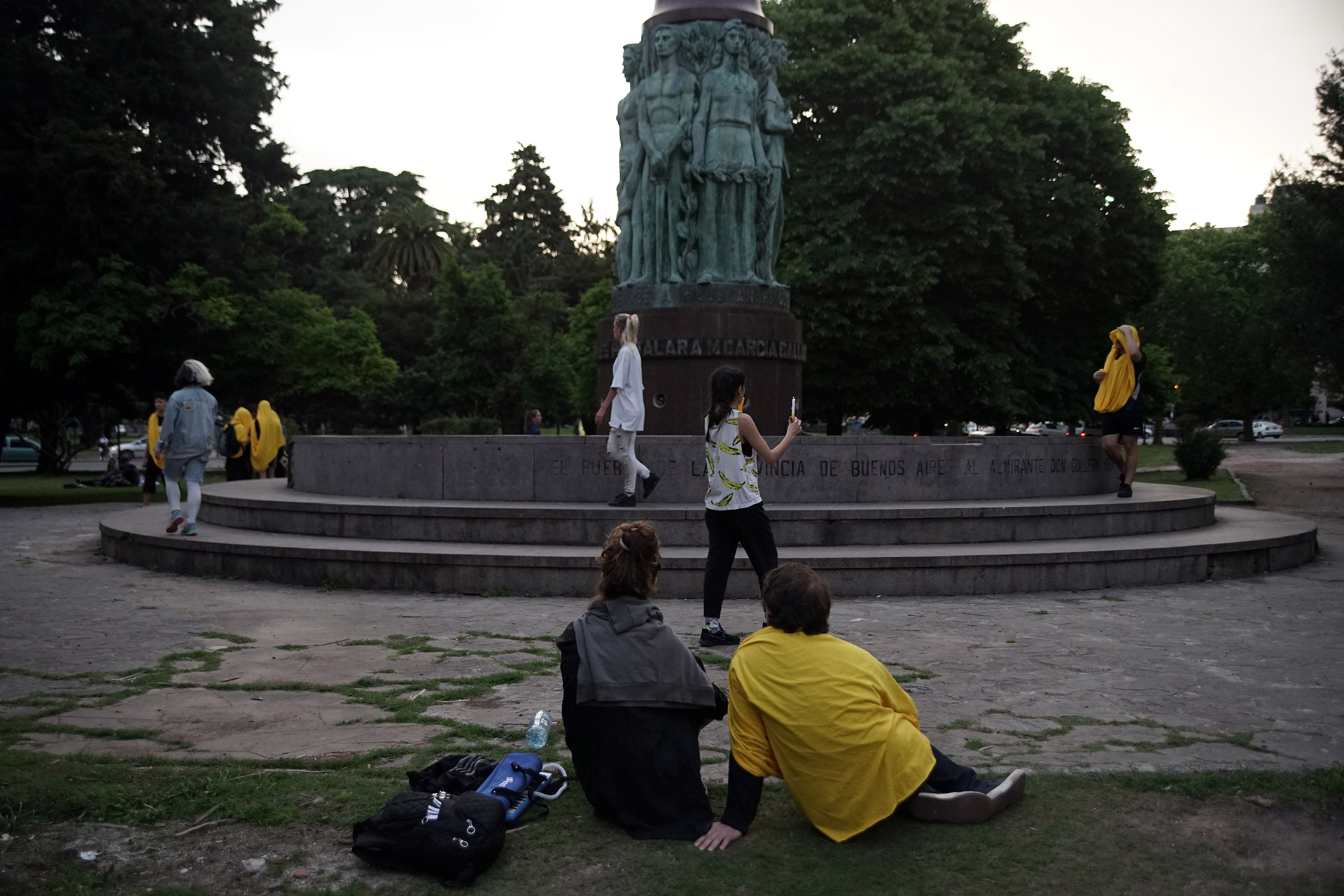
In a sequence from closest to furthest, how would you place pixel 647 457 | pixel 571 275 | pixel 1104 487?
pixel 647 457 → pixel 1104 487 → pixel 571 275

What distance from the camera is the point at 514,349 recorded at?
50.3m

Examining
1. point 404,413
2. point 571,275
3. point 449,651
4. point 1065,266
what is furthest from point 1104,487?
point 571,275

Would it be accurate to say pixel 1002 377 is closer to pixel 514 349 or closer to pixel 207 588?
pixel 207 588

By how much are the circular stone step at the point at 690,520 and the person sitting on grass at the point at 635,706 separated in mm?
5870

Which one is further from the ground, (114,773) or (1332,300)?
(1332,300)

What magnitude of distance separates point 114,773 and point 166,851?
2.85 ft

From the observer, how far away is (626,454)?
35.9ft

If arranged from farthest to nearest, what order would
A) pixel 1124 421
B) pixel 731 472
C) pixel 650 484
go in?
pixel 1124 421 → pixel 650 484 → pixel 731 472

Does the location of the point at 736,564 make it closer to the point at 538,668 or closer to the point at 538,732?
the point at 538,668

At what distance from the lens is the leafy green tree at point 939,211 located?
81.4 feet

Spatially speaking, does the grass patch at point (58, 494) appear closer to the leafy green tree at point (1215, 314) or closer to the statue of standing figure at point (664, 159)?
the statue of standing figure at point (664, 159)

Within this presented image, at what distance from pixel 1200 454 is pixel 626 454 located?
15.6 m

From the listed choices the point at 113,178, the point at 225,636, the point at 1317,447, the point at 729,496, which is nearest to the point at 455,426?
the point at 113,178

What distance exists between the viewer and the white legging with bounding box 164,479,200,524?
11.7 meters
